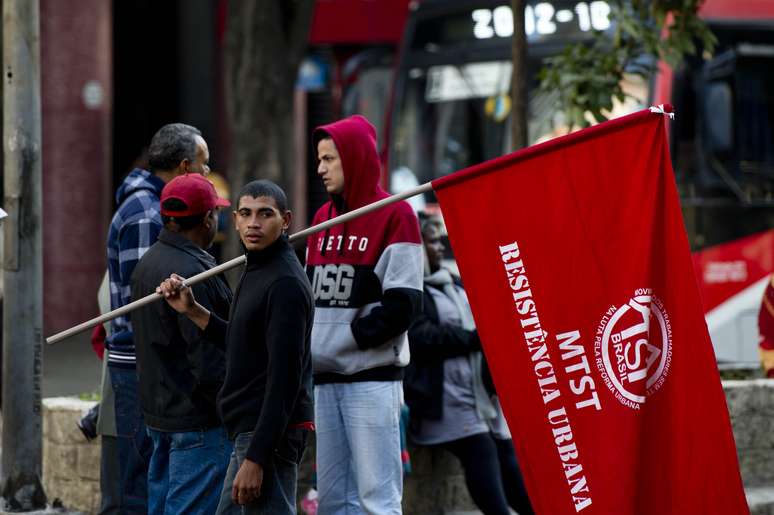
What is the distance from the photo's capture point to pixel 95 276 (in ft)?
53.2

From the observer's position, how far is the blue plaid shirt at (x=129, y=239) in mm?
6031

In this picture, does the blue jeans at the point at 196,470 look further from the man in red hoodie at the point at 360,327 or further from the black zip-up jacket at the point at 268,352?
the man in red hoodie at the point at 360,327

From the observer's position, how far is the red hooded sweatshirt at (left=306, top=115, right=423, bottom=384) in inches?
226

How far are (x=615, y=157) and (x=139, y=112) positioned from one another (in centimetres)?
1466

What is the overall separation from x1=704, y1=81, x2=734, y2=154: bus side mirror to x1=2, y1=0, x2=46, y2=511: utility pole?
6720mm

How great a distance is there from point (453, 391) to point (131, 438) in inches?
67.7

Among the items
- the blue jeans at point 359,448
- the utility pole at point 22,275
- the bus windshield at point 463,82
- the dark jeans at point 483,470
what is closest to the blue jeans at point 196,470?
the blue jeans at point 359,448

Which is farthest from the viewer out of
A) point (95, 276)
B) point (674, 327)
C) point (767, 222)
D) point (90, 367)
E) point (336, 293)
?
point (95, 276)

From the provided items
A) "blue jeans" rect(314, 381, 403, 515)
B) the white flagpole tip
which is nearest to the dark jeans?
"blue jeans" rect(314, 381, 403, 515)

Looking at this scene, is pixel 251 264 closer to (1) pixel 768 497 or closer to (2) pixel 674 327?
(2) pixel 674 327

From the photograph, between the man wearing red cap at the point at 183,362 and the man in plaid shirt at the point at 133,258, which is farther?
the man in plaid shirt at the point at 133,258

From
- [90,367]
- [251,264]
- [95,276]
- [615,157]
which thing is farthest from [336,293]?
[95,276]

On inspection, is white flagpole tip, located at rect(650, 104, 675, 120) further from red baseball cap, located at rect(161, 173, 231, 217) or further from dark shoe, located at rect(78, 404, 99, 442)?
dark shoe, located at rect(78, 404, 99, 442)

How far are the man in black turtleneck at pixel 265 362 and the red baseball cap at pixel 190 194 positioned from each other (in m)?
0.36
